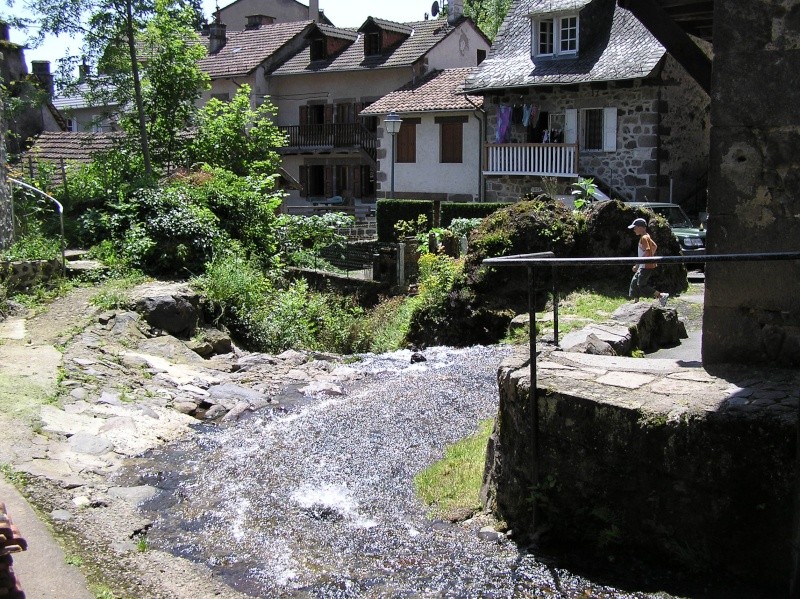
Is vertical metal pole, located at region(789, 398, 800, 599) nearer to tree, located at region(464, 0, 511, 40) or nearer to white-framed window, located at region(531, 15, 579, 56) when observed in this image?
white-framed window, located at region(531, 15, 579, 56)

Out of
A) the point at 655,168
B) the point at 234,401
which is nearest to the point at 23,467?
the point at 234,401

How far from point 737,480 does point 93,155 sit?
63.6 feet

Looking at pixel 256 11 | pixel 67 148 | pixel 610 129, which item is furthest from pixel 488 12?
pixel 67 148

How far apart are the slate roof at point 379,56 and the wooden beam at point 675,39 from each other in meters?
28.5

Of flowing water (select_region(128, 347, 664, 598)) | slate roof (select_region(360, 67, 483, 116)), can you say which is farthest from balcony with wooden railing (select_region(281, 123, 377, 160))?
flowing water (select_region(128, 347, 664, 598))

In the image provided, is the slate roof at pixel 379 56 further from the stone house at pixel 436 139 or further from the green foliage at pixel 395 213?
the green foliage at pixel 395 213

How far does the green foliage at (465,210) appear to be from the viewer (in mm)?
24905

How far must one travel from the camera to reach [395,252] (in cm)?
1916

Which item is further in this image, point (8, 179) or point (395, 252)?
point (395, 252)

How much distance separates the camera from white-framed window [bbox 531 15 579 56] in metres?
27.9

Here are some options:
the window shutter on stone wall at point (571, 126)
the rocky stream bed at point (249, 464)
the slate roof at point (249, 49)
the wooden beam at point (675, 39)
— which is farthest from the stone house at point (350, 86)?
the wooden beam at point (675, 39)

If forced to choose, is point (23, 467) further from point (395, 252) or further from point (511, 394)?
point (395, 252)

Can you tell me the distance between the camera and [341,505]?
685 centimetres

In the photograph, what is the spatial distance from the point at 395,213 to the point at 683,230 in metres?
11.2
